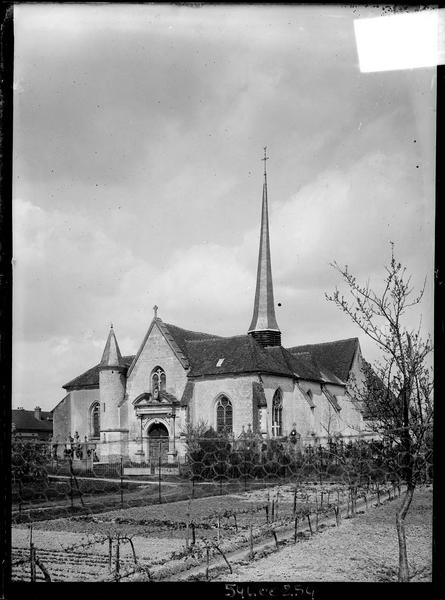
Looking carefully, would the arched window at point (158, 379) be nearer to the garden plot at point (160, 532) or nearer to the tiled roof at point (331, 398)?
the tiled roof at point (331, 398)

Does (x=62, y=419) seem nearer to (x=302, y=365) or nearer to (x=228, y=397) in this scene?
(x=228, y=397)

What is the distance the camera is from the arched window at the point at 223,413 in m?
35.4

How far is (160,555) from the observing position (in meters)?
8.68

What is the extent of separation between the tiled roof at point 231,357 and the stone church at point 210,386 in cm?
6

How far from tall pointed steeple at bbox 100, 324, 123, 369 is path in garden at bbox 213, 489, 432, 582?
1253 inches

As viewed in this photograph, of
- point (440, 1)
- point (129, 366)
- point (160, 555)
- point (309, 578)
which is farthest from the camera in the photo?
point (129, 366)

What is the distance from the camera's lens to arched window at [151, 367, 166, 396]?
3778cm

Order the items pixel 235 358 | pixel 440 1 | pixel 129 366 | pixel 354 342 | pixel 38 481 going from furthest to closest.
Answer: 1. pixel 354 342
2. pixel 129 366
3. pixel 235 358
4. pixel 38 481
5. pixel 440 1

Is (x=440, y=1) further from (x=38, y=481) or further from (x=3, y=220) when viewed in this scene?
(x=38, y=481)

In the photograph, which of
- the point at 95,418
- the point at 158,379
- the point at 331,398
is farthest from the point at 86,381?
the point at 331,398

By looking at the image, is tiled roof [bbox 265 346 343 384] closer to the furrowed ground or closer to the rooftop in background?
the rooftop in background

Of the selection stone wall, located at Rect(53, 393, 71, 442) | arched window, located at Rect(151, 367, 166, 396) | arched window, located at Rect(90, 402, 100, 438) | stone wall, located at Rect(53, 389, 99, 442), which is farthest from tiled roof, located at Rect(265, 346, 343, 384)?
stone wall, located at Rect(53, 393, 71, 442)
